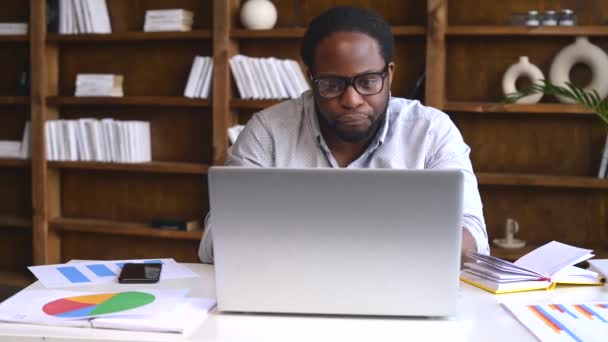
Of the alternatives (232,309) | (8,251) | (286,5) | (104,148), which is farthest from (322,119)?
(8,251)

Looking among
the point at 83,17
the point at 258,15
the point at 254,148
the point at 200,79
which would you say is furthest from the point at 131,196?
the point at 254,148

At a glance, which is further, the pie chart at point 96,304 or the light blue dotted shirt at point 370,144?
the light blue dotted shirt at point 370,144

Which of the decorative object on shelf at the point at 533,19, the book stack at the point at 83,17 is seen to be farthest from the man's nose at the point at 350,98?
the book stack at the point at 83,17

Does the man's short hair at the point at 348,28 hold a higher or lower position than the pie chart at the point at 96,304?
higher

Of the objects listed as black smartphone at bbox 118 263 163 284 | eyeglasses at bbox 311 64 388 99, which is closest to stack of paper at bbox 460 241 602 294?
eyeglasses at bbox 311 64 388 99

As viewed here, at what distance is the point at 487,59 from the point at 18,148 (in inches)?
98.2

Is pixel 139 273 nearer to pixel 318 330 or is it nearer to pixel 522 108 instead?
pixel 318 330

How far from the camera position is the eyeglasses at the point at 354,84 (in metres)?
1.80

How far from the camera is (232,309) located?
1.22 m

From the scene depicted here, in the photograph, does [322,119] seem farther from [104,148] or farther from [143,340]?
[104,148]

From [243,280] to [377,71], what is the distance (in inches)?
32.6

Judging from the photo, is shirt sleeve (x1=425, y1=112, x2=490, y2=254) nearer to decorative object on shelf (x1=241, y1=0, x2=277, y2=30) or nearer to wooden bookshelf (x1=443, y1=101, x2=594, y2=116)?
wooden bookshelf (x1=443, y1=101, x2=594, y2=116)

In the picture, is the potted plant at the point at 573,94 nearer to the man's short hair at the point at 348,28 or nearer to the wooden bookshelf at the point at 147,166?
the man's short hair at the point at 348,28

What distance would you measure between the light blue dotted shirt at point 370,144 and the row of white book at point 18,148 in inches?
87.7
